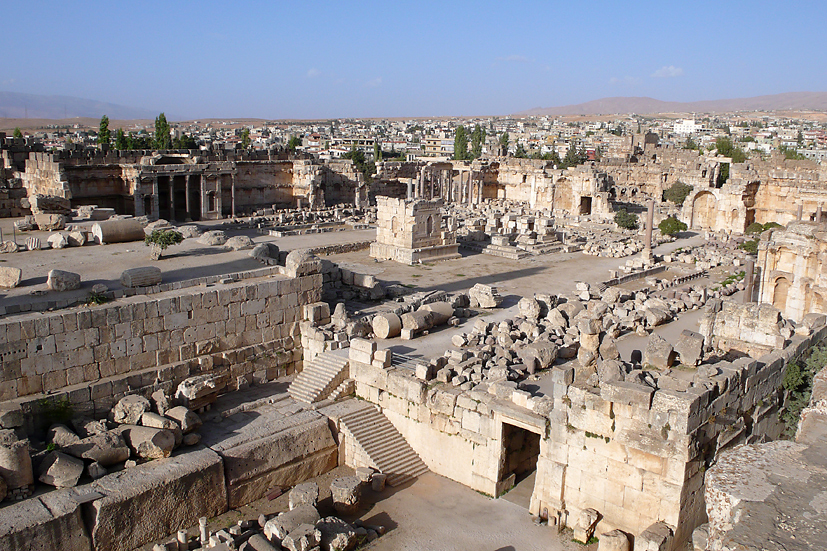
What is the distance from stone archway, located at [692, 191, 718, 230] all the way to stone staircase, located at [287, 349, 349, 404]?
27737 millimetres

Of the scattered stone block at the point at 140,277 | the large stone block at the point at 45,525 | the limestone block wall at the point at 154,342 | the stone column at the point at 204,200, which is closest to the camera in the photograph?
the large stone block at the point at 45,525

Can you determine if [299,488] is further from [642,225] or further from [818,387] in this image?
[642,225]

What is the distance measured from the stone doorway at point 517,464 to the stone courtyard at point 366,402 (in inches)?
1.9

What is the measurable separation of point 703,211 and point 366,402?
2863 centimetres

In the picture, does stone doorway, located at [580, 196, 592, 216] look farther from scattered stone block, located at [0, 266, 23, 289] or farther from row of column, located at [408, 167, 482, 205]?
scattered stone block, located at [0, 266, 23, 289]

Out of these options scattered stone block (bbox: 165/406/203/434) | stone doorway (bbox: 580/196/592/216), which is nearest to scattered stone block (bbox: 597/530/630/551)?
scattered stone block (bbox: 165/406/203/434)

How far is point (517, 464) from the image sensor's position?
530 inches

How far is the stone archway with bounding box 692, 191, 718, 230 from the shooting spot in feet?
121

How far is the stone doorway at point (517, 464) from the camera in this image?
12.8 meters

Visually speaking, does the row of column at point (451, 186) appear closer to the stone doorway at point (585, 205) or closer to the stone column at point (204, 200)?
the stone doorway at point (585, 205)

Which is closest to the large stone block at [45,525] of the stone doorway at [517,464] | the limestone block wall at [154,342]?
the limestone block wall at [154,342]

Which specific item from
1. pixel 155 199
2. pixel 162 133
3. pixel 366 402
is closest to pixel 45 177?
pixel 155 199

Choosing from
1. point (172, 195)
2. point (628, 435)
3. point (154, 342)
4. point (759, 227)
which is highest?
point (172, 195)

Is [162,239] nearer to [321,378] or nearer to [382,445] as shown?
[321,378]
